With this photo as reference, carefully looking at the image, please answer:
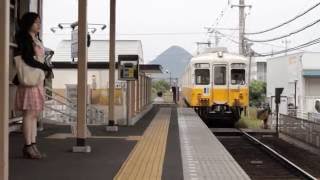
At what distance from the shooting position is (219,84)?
28.6m

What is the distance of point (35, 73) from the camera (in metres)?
8.16

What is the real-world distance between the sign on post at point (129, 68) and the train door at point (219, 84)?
12.1 metres

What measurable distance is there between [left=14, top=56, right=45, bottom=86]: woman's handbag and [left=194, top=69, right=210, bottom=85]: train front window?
68.0ft

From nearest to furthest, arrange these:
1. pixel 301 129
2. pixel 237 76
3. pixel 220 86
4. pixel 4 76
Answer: pixel 4 76 < pixel 301 129 < pixel 220 86 < pixel 237 76

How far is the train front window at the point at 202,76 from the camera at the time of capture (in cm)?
2870

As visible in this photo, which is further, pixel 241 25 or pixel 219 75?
pixel 241 25

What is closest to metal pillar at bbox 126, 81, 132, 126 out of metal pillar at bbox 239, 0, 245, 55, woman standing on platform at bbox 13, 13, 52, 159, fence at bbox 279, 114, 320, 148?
fence at bbox 279, 114, 320, 148

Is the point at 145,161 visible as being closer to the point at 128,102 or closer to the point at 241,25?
the point at 128,102

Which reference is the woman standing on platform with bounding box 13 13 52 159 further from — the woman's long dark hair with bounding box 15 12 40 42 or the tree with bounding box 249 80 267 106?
the tree with bounding box 249 80 267 106

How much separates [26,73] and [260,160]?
458 inches

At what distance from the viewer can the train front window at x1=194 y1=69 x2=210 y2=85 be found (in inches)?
1130

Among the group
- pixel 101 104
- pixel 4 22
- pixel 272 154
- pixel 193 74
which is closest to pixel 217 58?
pixel 193 74

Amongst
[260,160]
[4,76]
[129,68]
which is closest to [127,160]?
[4,76]

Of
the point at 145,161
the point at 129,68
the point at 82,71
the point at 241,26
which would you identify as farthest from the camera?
the point at 241,26
